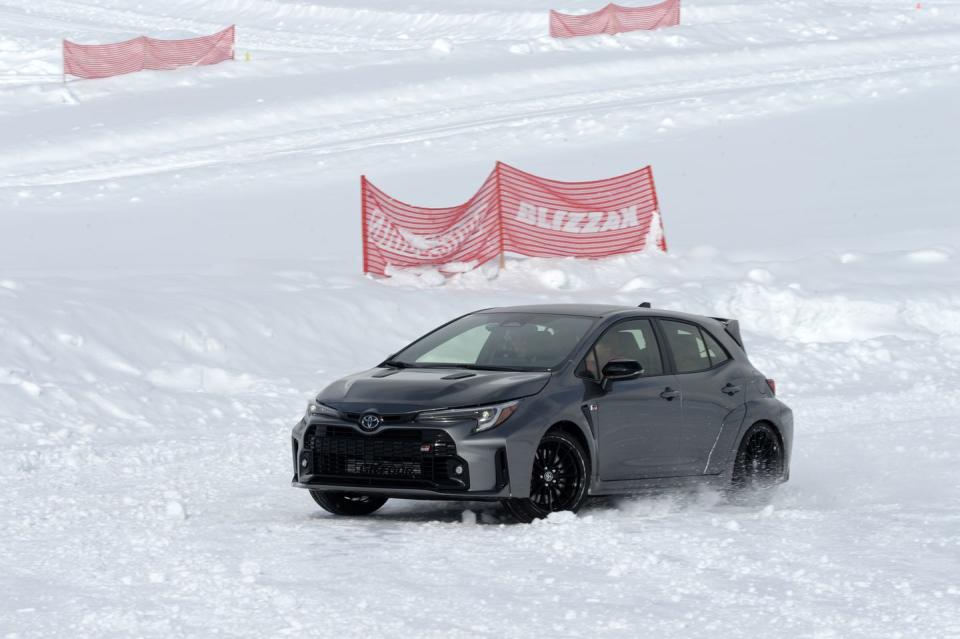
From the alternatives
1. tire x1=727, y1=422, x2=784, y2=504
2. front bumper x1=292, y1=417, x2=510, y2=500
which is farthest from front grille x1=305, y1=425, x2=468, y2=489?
tire x1=727, y1=422, x2=784, y2=504

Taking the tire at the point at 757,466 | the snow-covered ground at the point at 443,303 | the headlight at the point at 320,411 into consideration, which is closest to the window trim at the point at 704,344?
the tire at the point at 757,466

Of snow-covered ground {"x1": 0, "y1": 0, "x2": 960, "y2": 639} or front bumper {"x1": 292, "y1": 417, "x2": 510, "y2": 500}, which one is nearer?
snow-covered ground {"x1": 0, "y1": 0, "x2": 960, "y2": 639}

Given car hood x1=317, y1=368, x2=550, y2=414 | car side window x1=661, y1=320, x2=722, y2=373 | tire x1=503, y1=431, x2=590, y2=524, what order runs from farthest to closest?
car side window x1=661, y1=320, x2=722, y2=373, tire x1=503, y1=431, x2=590, y2=524, car hood x1=317, y1=368, x2=550, y2=414

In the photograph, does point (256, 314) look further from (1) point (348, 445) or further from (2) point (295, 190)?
(2) point (295, 190)

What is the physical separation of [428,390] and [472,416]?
0.33 metres

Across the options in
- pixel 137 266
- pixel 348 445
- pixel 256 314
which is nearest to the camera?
pixel 348 445

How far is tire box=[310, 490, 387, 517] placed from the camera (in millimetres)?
8891

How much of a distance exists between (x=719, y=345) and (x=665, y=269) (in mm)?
9272

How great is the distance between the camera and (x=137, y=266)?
1770 centimetres

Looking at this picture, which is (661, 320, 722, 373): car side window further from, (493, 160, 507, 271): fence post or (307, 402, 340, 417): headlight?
(493, 160, 507, 271): fence post

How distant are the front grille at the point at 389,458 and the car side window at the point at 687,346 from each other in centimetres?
217

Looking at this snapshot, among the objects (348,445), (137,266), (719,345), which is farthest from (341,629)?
(137,266)

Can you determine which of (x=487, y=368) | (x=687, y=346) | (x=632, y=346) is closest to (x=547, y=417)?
(x=487, y=368)

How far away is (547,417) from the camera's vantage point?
27.5 feet
